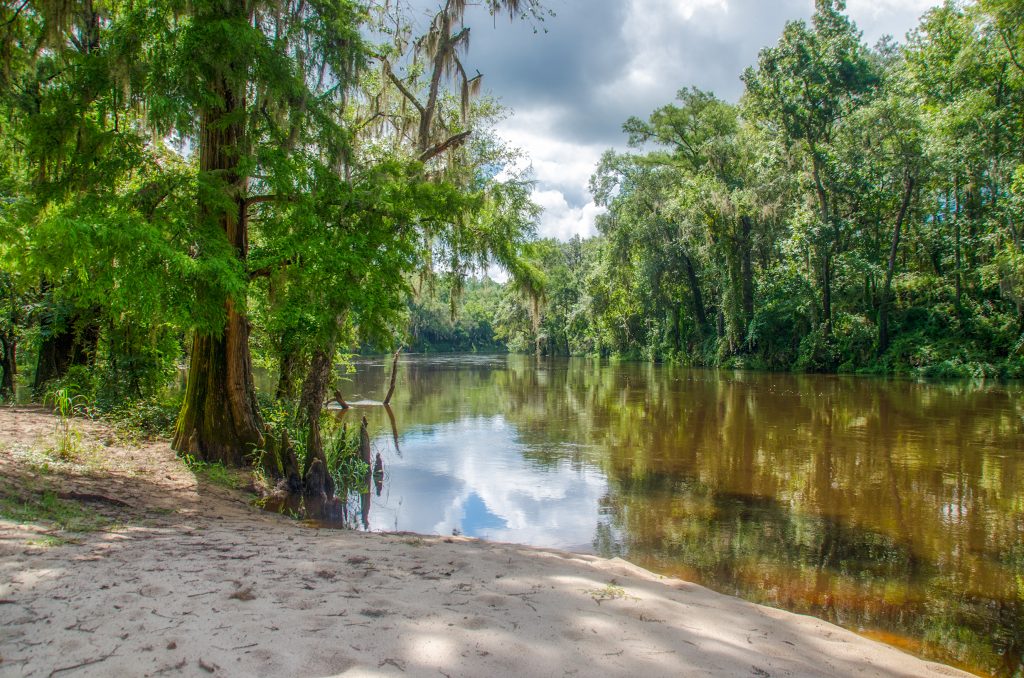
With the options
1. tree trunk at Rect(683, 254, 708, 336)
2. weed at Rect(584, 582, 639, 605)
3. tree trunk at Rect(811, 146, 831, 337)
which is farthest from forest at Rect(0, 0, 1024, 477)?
tree trunk at Rect(683, 254, 708, 336)

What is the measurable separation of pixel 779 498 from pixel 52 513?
26.6ft

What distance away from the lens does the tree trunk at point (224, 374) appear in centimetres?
755

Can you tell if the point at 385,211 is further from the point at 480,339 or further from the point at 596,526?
the point at 480,339

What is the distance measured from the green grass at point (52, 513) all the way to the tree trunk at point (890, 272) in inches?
1178

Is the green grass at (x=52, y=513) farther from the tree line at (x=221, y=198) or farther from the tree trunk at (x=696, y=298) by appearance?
the tree trunk at (x=696, y=298)

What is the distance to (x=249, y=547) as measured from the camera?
443 cm

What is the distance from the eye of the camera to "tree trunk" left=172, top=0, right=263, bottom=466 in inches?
297

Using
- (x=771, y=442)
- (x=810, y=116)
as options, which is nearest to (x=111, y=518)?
(x=771, y=442)

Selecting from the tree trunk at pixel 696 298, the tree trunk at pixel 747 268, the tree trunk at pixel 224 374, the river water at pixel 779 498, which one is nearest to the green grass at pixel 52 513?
the tree trunk at pixel 224 374

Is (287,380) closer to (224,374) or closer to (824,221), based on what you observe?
(224,374)

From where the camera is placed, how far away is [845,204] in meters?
29.5

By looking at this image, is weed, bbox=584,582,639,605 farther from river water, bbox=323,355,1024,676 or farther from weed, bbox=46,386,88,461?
weed, bbox=46,386,88,461

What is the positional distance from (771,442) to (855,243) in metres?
21.9

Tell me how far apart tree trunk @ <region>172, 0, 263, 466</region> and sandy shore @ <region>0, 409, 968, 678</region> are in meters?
2.53
